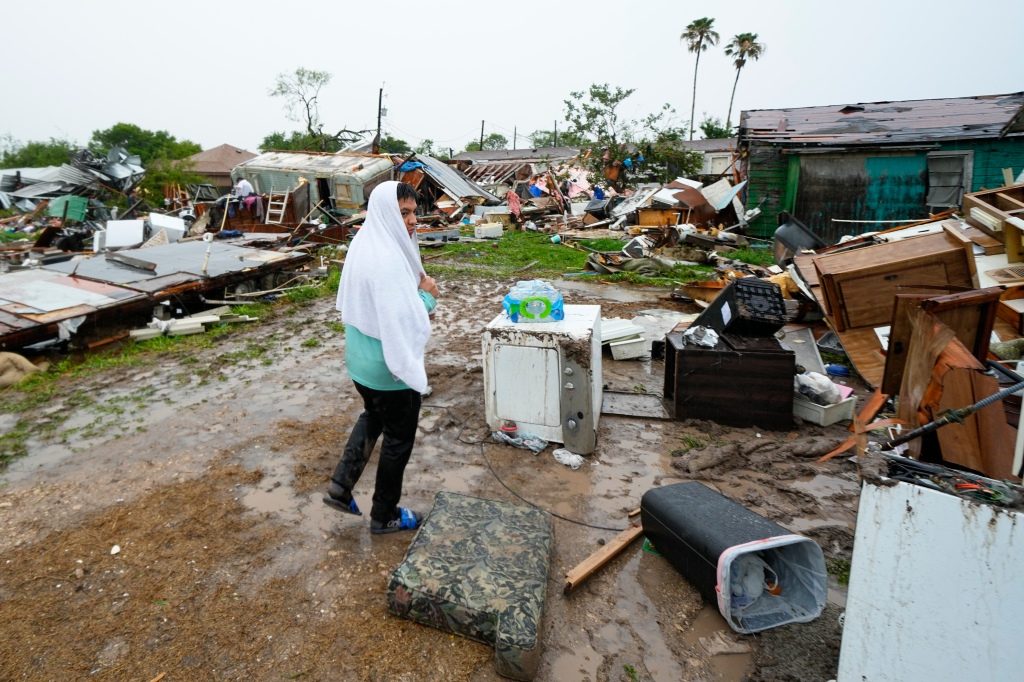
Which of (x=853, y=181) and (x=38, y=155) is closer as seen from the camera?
(x=853, y=181)

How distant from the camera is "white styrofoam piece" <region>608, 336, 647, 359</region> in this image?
5.67 meters

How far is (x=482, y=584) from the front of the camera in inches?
91.7

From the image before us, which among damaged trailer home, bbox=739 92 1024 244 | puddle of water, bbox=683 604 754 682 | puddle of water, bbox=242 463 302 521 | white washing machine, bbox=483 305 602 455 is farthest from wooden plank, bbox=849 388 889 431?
damaged trailer home, bbox=739 92 1024 244

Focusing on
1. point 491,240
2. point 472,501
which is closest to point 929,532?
point 472,501

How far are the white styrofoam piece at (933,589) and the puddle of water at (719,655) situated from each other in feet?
2.01

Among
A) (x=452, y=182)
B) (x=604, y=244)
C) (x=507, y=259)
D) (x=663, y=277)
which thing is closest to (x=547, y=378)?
(x=663, y=277)

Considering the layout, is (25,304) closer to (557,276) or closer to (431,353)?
(431,353)

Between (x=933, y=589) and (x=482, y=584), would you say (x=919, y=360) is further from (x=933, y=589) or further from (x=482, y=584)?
(x=482, y=584)

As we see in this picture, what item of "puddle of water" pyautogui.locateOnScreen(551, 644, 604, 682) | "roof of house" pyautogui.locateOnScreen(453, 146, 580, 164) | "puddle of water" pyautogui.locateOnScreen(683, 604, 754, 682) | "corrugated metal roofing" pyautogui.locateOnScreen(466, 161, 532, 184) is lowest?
"puddle of water" pyautogui.locateOnScreen(551, 644, 604, 682)

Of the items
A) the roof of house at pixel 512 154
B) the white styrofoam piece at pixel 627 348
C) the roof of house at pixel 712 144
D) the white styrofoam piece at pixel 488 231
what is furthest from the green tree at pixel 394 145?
the white styrofoam piece at pixel 627 348

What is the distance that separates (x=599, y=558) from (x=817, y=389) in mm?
2534

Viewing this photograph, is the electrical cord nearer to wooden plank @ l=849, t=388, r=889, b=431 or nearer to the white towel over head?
the white towel over head

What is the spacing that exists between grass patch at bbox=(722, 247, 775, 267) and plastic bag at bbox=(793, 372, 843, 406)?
7411mm

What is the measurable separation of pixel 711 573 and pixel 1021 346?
256 cm
